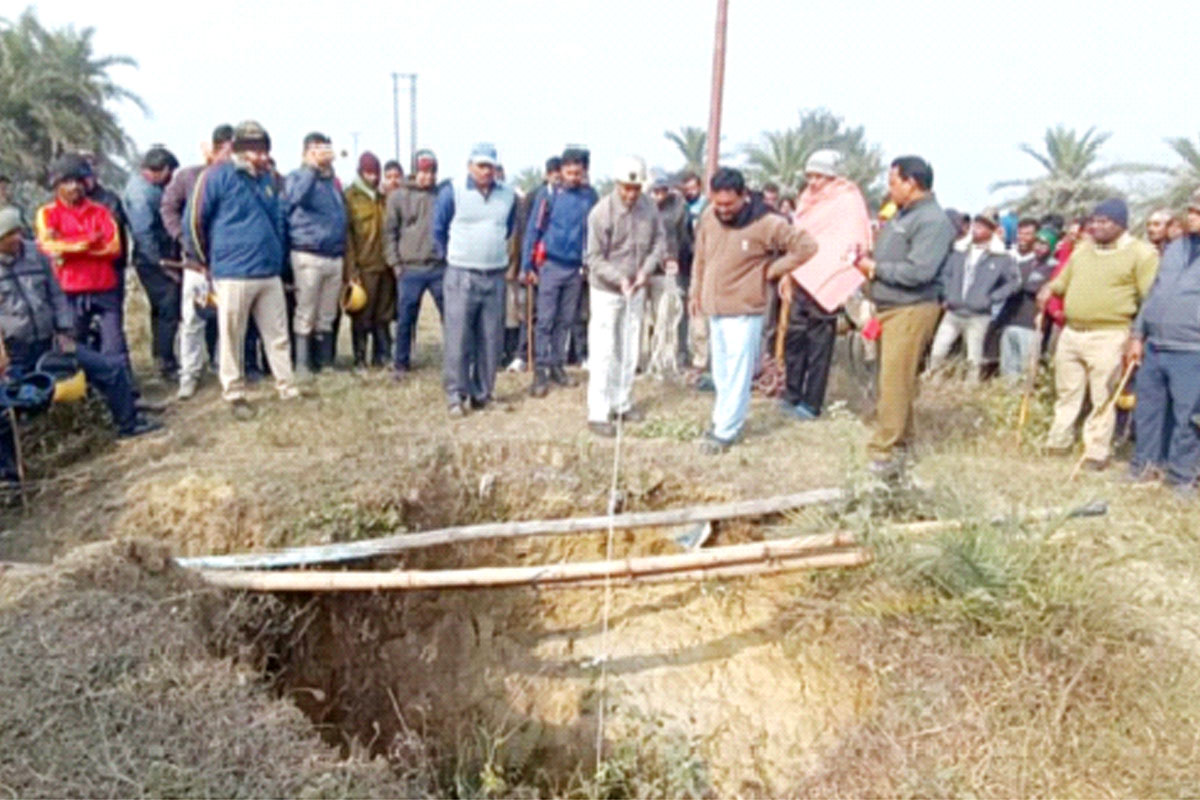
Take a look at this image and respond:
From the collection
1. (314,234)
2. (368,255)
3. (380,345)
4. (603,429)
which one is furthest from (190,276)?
(603,429)

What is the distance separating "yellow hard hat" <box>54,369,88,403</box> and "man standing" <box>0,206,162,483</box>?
15 centimetres

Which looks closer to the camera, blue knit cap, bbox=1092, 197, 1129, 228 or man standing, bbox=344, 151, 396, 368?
blue knit cap, bbox=1092, 197, 1129, 228

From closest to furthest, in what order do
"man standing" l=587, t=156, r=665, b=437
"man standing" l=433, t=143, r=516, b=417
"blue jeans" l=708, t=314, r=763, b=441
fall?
1. "blue jeans" l=708, t=314, r=763, b=441
2. "man standing" l=587, t=156, r=665, b=437
3. "man standing" l=433, t=143, r=516, b=417

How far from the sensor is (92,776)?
8.76 feet

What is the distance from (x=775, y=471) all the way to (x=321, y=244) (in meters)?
3.69

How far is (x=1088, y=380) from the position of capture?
6.44 m

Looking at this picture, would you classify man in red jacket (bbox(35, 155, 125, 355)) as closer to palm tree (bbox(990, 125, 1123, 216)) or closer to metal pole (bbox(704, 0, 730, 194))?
metal pole (bbox(704, 0, 730, 194))

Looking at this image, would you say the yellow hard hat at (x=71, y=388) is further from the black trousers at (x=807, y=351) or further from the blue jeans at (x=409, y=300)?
the black trousers at (x=807, y=351)

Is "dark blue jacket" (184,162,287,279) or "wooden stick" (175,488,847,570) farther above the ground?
"dark blue jacket" (184,162,287,279)

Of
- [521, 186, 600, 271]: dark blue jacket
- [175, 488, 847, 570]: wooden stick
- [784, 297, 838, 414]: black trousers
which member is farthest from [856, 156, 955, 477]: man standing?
[521, 186, 600, 271]: dark blue jacket

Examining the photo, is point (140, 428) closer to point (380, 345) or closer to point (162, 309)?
point (162, 309)

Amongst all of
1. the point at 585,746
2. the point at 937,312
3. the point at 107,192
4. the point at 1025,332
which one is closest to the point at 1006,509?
the point at 937,312

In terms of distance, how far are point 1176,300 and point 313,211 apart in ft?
18.5

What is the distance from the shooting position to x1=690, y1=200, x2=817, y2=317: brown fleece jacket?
5977 mm
